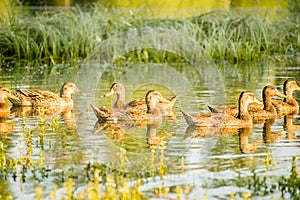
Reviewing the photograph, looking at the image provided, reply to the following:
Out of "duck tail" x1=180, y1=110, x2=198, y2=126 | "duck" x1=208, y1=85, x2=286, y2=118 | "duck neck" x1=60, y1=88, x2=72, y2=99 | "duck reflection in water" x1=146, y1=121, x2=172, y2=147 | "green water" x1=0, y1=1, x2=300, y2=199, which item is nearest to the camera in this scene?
"green water" x1=0, y1=1, x2=300, y2=199

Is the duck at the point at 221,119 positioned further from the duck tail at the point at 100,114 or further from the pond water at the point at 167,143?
the duck tail at the point at 100,114

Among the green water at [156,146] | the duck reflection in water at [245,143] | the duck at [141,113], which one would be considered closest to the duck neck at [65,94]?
the green water at [156,146]

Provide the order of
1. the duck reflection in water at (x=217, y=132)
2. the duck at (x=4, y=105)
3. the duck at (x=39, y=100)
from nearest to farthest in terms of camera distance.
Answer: the duck reflection in water at (x=217, y=132)
the duck at (x=4, y=105)
the duck at (x=39, y=100)

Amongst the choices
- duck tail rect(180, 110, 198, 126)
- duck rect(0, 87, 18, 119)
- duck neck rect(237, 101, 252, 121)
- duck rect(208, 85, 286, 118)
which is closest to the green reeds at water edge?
duck rect(0, 87, 18, 119)

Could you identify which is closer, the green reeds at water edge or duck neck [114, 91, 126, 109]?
duck neck [114, 91, 126, 109]

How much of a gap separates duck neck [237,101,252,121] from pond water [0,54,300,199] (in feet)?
0.65

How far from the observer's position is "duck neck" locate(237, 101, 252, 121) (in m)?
11.1

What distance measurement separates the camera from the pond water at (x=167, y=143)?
7.25 m

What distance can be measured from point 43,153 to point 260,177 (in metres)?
2.50

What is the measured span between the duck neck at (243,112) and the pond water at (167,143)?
0.20 m

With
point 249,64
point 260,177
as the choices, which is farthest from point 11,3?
point 260,177

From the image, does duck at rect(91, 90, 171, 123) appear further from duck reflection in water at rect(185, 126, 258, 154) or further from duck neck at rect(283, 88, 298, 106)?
duck neck at rect(283, 88, 298, 106)

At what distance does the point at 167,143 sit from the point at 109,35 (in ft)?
37.7

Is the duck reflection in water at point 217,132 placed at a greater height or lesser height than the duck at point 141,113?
lesser
